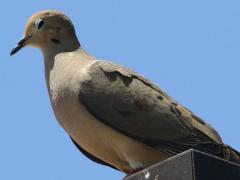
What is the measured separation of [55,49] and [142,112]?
1429 mm

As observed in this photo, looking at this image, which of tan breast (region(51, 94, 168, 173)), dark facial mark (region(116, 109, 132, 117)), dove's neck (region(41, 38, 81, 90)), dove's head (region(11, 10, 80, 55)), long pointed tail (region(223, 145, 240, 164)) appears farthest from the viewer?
dove's head (region(11, 10, 80, 55))

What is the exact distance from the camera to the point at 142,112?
241 inches

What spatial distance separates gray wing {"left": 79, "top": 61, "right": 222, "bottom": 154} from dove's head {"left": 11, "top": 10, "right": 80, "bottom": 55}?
2.76 ft

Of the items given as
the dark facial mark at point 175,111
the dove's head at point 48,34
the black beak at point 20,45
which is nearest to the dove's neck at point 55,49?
the dove's head at point 48,34

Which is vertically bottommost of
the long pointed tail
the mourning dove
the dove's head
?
the long pointed tail

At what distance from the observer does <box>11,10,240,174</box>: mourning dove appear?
582cm

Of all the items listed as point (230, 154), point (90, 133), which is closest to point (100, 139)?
point (90, 133)

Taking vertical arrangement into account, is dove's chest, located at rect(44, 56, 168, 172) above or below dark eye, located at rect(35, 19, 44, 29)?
below

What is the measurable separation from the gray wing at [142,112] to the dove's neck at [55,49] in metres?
0.66

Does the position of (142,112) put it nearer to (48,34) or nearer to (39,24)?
(48,34)

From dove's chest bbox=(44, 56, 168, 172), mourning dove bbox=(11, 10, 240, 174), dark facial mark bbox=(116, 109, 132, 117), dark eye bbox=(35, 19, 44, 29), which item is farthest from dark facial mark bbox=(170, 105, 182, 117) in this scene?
dark eye bbox=(35, 19, 44, 29)

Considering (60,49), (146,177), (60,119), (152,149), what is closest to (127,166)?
(152,149)

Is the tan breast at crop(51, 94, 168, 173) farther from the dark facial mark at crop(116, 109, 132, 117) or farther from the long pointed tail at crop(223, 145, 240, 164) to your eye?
the long pointed tail at crop(223, 145, 240, 164)

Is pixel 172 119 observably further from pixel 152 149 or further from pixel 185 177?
pixel 185 177
